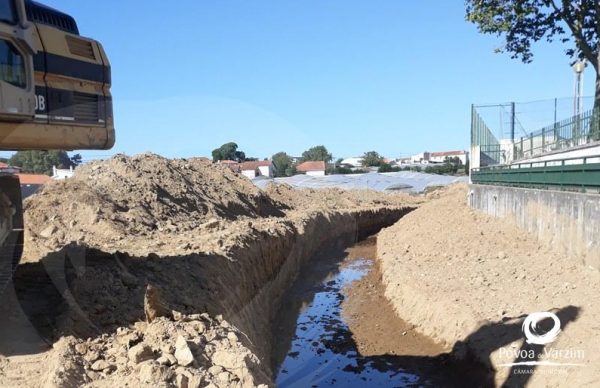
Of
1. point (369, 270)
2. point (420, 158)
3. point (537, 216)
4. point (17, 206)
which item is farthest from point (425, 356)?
point (420, 158)

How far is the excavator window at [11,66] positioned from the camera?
5.98 metres

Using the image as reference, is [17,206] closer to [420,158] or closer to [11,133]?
[11,133]

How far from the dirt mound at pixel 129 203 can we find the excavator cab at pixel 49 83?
3.77 m

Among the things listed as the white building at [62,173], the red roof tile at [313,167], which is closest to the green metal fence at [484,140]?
the white building at [62,173]

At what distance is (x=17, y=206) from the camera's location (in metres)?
8.25

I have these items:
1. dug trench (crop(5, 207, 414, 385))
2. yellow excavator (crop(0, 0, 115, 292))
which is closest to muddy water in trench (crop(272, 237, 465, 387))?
dug trench (crop(5, 207, 414, 385))

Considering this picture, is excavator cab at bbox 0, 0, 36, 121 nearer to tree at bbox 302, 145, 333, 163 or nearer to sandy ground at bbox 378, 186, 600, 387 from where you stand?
sandy ground at bbox 378, 186, 600, 387

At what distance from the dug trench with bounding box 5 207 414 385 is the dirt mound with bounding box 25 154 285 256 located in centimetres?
214

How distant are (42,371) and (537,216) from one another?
1120 cm

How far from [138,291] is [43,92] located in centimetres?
299

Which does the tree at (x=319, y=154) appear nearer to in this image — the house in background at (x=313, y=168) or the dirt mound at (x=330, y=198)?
the house in background at (x=313, y=168)

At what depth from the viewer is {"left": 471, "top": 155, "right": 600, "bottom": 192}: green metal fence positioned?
10.1 m

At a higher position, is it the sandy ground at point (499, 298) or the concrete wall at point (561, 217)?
the concrete wall at point (561, 217)

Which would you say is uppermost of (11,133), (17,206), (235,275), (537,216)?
(11,133)
